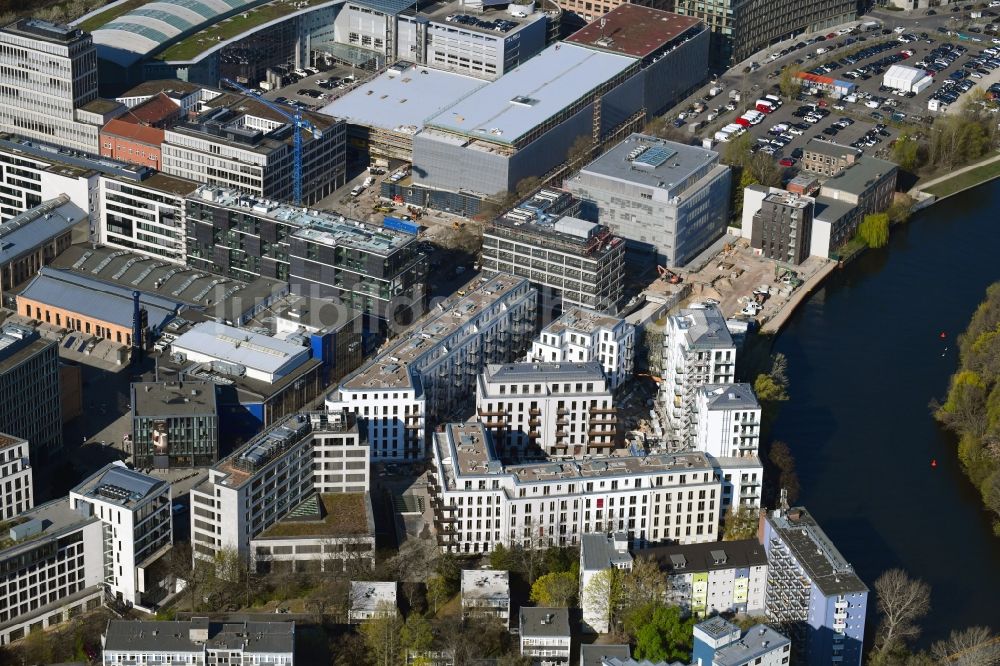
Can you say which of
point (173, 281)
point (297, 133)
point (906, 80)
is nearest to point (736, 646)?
point (173, 281)

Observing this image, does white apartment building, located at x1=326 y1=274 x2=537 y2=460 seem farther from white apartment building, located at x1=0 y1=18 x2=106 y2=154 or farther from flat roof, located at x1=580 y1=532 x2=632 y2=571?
white apartment building, located at x1=0 y1=18 x2=106 y2=154

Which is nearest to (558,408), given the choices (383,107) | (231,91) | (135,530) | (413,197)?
(135,530)

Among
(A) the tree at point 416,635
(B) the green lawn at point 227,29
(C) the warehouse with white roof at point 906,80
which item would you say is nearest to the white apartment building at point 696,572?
(A) the tree at point 416,635

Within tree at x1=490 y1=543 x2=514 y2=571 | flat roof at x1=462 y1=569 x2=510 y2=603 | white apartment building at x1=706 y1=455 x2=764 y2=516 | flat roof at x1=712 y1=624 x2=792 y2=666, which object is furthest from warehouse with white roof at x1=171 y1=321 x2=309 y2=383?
flat roof at x1=712 y1=624 x2=792 y2=666

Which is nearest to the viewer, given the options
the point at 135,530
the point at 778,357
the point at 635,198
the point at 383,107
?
the point at 135,530

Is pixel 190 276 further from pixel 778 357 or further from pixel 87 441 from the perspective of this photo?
pixel 778 357
